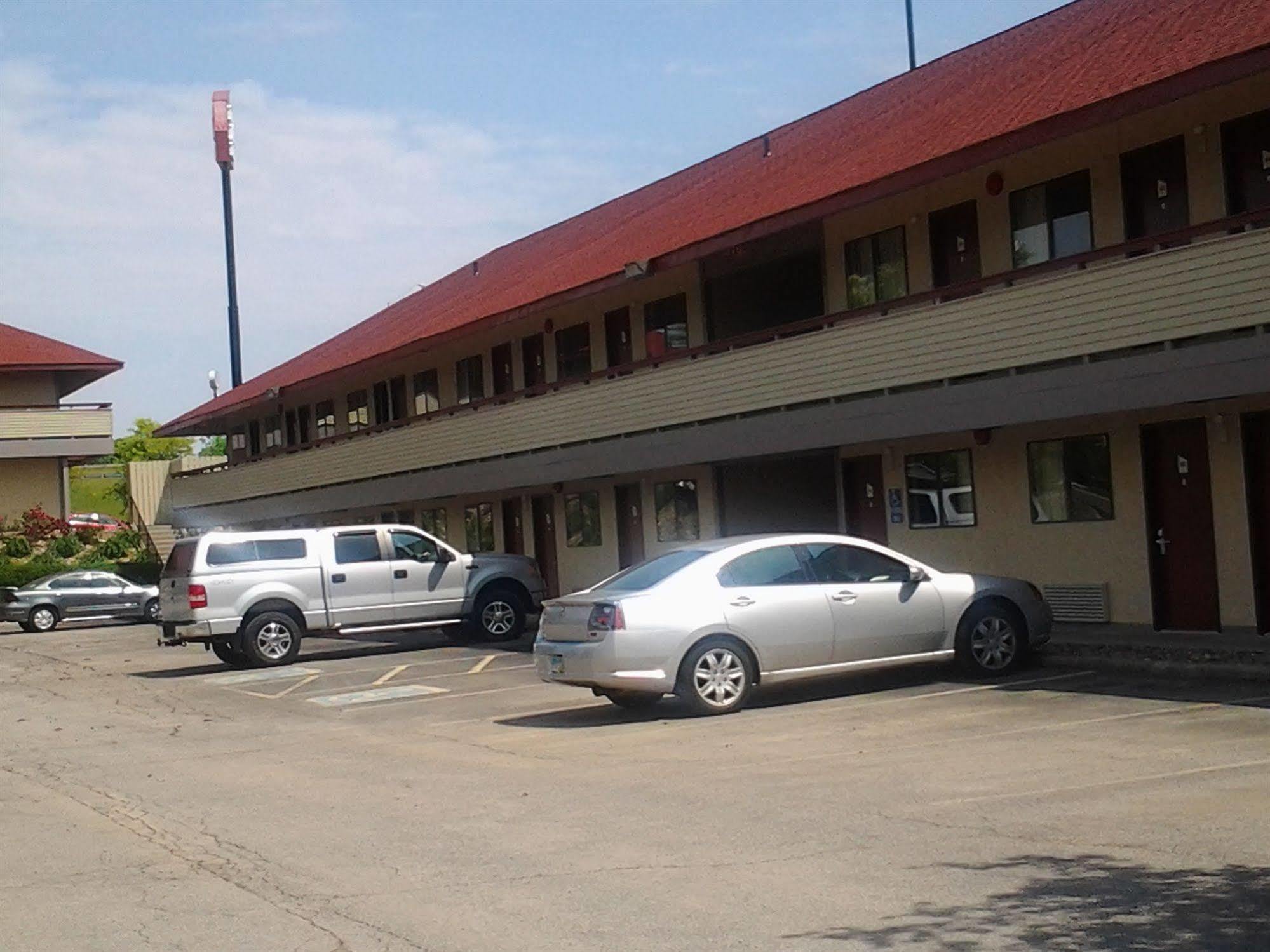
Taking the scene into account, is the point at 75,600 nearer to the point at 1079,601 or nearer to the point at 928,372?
the point at 928,372

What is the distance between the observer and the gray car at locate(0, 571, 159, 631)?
37.6 meters

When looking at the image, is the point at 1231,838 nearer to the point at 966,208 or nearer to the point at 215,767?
the point at 215,767

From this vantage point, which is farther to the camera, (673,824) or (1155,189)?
(1155,189)

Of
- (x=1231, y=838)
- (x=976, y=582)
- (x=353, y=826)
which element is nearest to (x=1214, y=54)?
(x=976, y=582)

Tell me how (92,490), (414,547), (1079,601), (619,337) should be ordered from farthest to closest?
(92,490), (619,337), (414,547), (1079,601)

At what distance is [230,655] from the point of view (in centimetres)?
2319

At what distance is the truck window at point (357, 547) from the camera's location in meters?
23.0

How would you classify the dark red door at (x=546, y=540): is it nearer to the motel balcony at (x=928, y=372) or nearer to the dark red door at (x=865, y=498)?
the motel balcony at (x=928, y=372)

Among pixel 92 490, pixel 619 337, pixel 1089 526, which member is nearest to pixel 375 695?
pixel 1089 526

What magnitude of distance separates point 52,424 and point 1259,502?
44.0 metres

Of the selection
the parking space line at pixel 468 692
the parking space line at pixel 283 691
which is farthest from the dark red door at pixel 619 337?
the parking space line at pixel 468 692

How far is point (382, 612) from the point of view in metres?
23.2

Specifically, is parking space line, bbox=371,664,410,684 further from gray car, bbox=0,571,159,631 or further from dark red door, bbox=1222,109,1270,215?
gray car, bbox=0,571,159,631

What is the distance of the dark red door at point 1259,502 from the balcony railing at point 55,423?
43237mm
